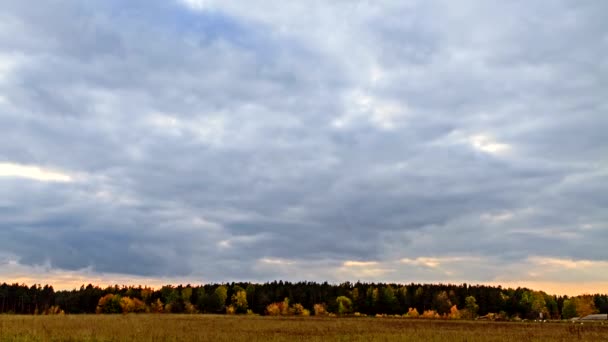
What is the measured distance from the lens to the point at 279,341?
3041 cm

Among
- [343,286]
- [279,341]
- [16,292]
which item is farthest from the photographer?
[343,286]

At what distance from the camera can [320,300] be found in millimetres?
165375

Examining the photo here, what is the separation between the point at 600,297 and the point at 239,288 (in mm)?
121659

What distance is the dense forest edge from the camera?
5827 inches

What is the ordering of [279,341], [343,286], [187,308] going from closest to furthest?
[279,341] → [187,308] → [343,286]

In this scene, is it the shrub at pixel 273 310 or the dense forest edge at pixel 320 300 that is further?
the dense forest edge at pixel 320 300

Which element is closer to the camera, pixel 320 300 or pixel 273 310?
pixel 273 310

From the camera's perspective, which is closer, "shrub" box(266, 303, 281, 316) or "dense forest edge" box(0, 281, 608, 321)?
"shrub" box(266, 303, 281, 316)

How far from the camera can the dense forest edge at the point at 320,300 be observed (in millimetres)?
148000

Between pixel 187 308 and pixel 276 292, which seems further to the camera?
pixel 276 292

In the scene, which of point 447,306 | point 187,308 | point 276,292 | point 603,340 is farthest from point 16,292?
point 603,340

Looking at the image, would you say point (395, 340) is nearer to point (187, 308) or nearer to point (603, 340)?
point (603, 340)

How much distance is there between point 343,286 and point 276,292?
28.7 meters

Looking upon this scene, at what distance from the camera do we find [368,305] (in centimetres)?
16162
